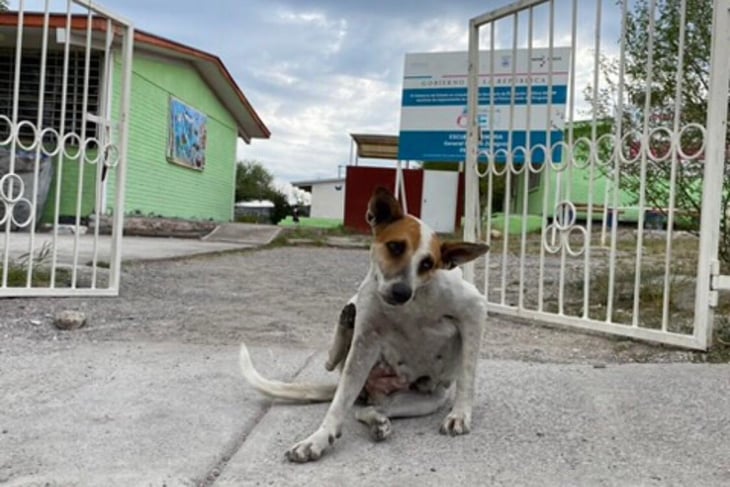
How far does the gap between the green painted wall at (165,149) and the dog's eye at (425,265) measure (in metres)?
12.7

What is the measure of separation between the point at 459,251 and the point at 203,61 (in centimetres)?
1704

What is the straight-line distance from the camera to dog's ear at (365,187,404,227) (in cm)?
217

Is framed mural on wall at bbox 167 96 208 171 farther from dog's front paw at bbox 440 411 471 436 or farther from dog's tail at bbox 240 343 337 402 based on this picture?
dog's front paw at bbox 440 411 471 436

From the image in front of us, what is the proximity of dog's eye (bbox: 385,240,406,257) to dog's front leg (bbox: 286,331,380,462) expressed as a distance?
0.40 meters

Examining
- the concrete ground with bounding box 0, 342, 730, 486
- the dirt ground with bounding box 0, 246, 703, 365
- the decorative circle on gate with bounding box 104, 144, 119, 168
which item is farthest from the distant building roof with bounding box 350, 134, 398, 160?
the concrete ground with bounding box 0, 342, 730, 486

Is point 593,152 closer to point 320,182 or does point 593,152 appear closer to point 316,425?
point 316,425

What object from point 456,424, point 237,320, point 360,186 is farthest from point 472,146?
point 360,186

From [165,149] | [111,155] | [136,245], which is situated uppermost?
[165,149]

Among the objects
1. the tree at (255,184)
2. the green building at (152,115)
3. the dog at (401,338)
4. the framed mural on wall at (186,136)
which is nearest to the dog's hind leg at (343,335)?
the dog at (401,338)

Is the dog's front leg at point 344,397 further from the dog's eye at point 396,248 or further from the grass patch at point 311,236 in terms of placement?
the grass patch at point 311,236

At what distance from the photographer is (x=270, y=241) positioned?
1362 centimetres

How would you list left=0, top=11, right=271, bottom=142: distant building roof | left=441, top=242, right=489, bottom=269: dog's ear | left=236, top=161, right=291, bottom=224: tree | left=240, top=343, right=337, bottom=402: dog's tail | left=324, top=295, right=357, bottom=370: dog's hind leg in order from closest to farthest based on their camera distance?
1. left=441, top=242, right=489, bottom=269: dog's ear
2. left=324, top=295, right=357, bottom=370: dog's hind leg
3. left=240, top=343, right=337, bottom=402: dog's tail
4. left=0, top=11, right=271, bottom=142: distant building roof
5. left=236, top=161, right=291, bottom=224: tree

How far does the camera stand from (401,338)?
92.2 inches

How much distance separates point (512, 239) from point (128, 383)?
11.2 meters
